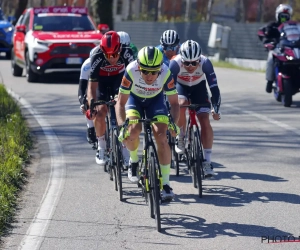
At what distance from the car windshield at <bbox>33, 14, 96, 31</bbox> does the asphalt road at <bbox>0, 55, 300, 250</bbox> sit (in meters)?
7.40

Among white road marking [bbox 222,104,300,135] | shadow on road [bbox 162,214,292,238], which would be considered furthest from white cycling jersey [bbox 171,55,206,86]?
white road marking [bbox 222,104,300,135]

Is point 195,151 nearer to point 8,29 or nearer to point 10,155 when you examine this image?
point 10,155

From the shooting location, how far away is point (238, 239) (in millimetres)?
6945

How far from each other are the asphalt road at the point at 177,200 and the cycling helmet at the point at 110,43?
5.05ft

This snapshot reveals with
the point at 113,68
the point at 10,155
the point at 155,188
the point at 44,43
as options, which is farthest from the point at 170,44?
the point at 44,43

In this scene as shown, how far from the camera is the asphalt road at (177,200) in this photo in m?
7.03

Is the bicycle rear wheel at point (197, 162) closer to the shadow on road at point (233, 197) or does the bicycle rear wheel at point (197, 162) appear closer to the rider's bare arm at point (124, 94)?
the shadow on road at point (233, 197)

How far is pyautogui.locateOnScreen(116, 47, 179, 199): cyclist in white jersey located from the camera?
7.69 metres

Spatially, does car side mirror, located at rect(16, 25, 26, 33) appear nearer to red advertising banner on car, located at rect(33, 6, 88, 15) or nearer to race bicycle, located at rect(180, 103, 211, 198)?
red advertising banner on car, located at rect(33, 6, 88, 15)

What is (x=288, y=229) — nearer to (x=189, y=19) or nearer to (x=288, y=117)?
(x=288, y=117)

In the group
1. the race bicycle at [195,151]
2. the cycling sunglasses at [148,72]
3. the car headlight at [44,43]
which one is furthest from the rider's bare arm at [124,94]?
the car headlight at [44,43]

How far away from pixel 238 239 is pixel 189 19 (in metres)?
31.4

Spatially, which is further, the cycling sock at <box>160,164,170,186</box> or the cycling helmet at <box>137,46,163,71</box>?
the cycling sock at <box>160,164,170,186</box>

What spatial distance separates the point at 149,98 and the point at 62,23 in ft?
45.3
